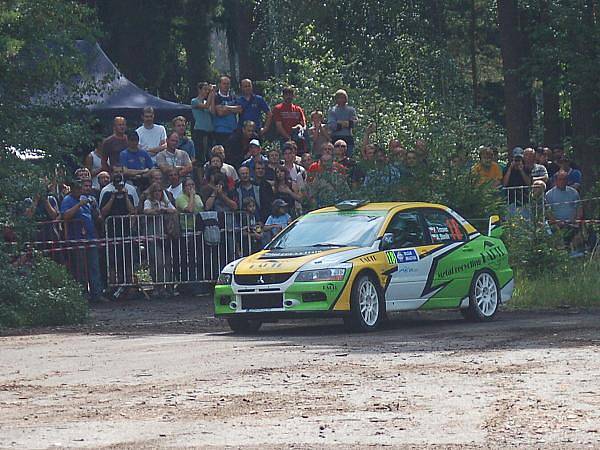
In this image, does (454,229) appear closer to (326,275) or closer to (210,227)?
(326,275)

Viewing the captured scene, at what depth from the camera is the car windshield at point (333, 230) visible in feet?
61.4

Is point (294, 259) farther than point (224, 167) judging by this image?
No

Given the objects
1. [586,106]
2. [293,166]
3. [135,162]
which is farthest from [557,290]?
[586,106]

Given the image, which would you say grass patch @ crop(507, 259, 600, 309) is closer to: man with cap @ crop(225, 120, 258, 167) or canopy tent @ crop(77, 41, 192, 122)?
man with cap @ crop(225, 120, 258, 167)

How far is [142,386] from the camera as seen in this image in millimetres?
12438

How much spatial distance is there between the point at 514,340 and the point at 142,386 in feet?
17.4

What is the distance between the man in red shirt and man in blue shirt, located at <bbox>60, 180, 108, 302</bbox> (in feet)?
18.6

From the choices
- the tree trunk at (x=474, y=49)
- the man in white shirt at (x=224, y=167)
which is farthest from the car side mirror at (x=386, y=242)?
the tree trunk at (x=474, y=49)

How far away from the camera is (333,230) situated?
19.0 metres

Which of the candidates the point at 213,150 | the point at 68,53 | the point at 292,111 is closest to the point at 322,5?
the point at 292,111

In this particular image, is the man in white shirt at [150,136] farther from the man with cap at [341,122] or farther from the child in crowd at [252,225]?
the man with cap at [341,122]

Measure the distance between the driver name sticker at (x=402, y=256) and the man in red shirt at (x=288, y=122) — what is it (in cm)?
909

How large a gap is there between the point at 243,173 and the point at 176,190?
112 cm

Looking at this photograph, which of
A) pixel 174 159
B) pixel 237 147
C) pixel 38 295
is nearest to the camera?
pixel 38 295
